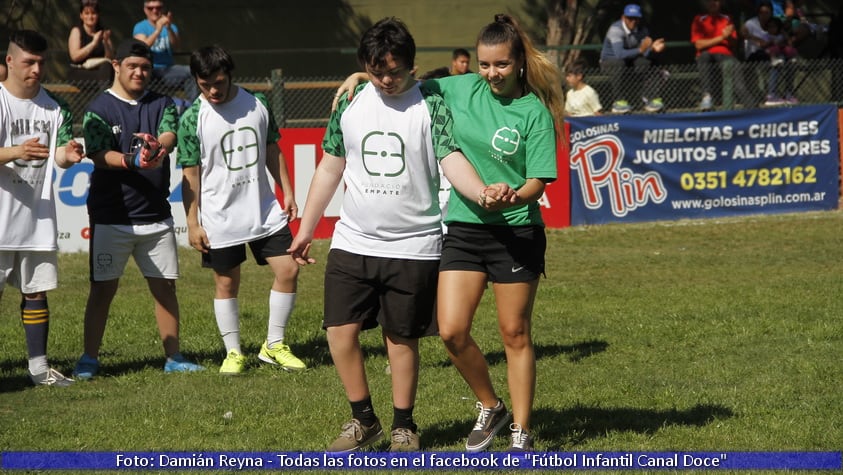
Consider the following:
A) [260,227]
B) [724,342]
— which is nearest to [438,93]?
[260,227]

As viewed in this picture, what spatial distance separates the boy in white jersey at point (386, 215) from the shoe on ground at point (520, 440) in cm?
47

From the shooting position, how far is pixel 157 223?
758 centimetres

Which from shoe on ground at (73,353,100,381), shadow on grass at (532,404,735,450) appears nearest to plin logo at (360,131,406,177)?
shadow on grass at (532,404,735,450)

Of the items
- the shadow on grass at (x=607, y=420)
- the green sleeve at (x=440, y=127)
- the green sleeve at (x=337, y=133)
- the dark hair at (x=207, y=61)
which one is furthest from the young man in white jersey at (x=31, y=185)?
the shadow on grass at (x=607, y=420)

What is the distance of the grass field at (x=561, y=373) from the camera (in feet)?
19.5

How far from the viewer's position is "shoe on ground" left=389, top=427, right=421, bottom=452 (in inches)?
216

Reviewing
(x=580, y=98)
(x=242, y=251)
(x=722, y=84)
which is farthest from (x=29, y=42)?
(x=722, y=84)

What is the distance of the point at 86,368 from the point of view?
7.62 metres

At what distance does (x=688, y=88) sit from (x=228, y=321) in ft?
38.4

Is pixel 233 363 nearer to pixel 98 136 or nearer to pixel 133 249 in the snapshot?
pixel 133 249

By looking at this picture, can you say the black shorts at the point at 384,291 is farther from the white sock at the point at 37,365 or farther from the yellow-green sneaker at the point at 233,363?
the white sock at the point at 37,365

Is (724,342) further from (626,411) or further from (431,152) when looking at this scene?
(431,152)

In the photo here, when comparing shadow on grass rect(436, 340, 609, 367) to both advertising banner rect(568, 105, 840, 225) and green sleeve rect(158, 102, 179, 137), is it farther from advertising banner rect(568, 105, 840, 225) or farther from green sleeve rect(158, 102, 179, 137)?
advertising banner rect(568, 105, 840, 225)

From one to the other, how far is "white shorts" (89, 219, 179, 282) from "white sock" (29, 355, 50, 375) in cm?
60
